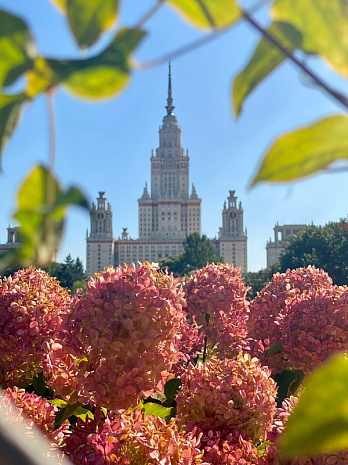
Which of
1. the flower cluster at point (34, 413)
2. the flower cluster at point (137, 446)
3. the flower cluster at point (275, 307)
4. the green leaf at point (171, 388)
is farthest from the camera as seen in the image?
the flower cluster at point (275, 307)

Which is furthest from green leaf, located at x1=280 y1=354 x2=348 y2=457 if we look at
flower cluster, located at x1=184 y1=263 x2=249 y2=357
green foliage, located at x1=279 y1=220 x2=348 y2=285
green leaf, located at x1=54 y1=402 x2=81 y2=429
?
green foliage, located at x1=279 y1=220 x2=348 y2=285

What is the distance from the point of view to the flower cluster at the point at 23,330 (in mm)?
1256

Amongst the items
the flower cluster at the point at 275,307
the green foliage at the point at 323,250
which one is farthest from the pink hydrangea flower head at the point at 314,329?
the green foliage at the point at 323,250

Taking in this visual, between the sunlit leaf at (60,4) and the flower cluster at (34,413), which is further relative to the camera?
the flower cluster at (34,413)

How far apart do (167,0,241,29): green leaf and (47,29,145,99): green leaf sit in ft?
0.05

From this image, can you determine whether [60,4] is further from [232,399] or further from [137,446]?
[232,399]

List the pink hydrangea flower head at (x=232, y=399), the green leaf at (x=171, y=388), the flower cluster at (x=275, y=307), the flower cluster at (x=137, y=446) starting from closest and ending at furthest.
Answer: the flower cluster at (x=137, y=446)
the pink hydrangea flower head at (x=232, y=399)
the green leaf at (x=171, y=388)
the flower cluster at (x=275, y=307)

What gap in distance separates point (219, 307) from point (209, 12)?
62.6 inches

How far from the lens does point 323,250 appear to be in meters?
11.6

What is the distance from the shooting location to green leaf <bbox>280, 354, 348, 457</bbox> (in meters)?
0.08

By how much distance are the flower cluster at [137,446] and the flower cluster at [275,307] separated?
721 mm

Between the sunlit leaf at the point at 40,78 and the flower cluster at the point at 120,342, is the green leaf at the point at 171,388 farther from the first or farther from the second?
the sunlit leaf at the point at 40,78

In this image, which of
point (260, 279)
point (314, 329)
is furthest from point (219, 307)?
point (260, 279)

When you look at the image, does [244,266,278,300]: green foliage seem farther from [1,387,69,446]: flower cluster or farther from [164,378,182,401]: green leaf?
[1,387,69,446]: flower cluster
